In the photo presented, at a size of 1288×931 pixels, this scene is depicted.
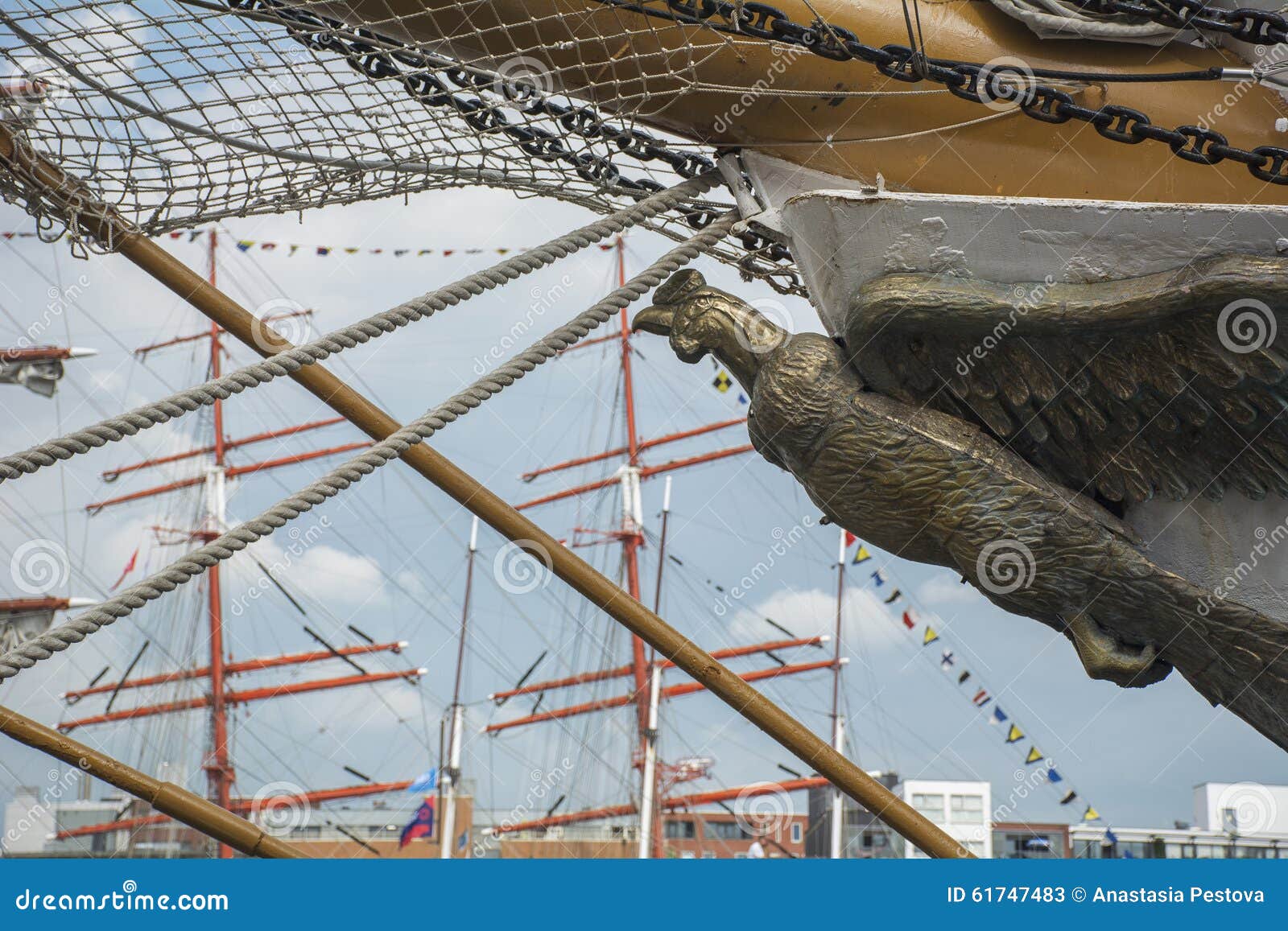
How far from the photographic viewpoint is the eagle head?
2572 mm

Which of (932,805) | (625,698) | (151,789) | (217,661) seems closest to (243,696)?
(217,661)

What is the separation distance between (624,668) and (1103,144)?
18436 mm

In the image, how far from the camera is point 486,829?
68.4 ft

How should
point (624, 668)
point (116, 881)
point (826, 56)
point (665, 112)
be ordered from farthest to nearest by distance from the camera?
1. point (624, 668)
2. point (116, 881)
3. point (665, 112)
4. point (826, 56)

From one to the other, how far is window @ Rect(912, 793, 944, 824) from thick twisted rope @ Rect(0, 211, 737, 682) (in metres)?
23.2

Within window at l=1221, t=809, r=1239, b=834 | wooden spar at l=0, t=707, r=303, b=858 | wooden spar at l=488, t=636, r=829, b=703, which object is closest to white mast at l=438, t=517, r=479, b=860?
wooden spar at l=488, t=636, r=829, b=703

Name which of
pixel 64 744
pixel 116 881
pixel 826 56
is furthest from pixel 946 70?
pixel 116 881

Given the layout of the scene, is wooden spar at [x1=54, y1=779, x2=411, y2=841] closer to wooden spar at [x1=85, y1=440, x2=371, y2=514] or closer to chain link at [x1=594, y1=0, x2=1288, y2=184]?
wooden spar at [x1=85, y1=440, x2=371, y2=514]

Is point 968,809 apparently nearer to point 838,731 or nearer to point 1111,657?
point 838,731

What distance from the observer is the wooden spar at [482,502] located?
9.53ft

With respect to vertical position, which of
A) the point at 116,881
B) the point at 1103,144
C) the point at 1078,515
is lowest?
the point at 116,881

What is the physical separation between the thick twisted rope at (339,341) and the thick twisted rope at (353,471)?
12cm

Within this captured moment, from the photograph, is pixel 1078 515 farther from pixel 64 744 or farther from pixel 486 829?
pixel 486 829

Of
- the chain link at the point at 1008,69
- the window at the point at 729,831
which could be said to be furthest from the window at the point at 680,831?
the chain link at the point at 1008,69
